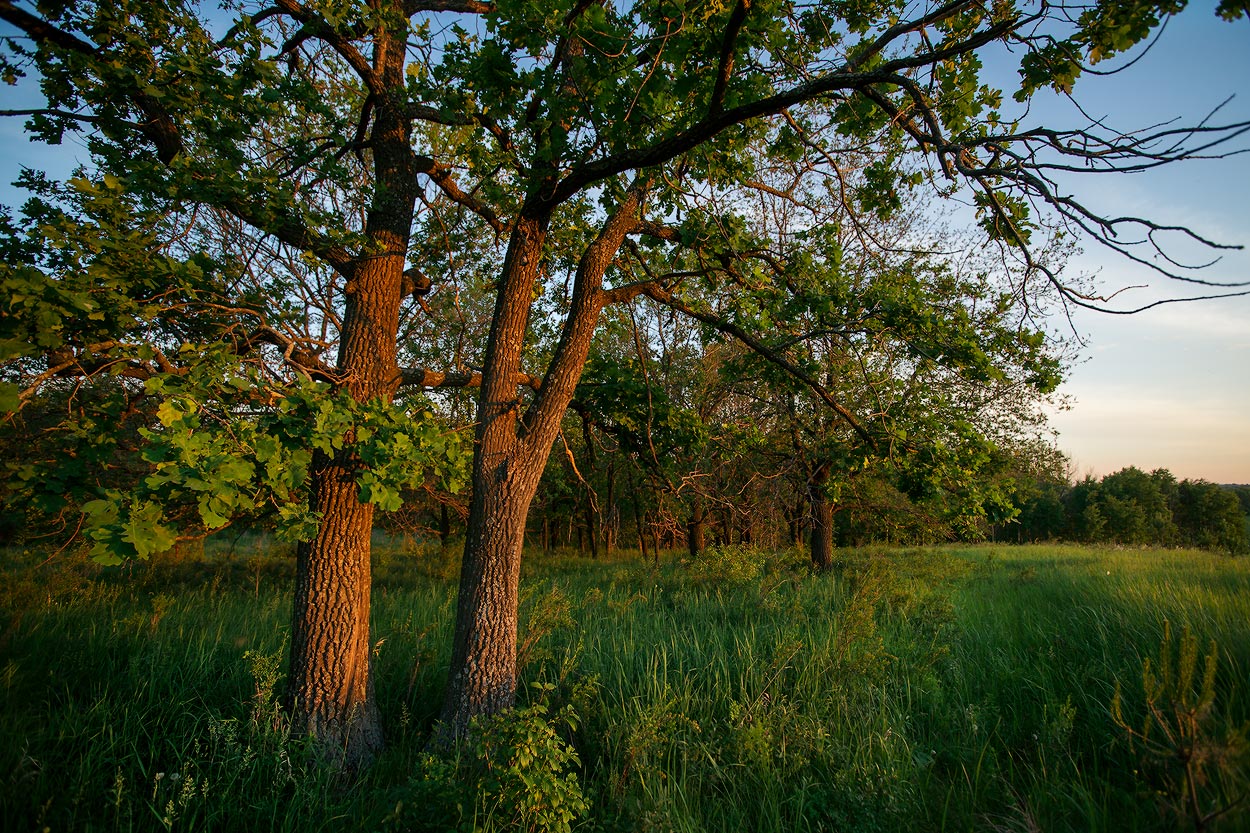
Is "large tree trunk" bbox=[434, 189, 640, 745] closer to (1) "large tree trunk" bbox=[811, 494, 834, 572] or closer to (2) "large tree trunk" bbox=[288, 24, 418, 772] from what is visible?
(2) "large tree trunk" bbox=[288, 24, 418, 772]

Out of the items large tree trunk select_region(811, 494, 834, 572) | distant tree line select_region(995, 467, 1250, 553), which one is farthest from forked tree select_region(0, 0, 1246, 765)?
distant tree line select_region(995, 467, 1250, 553)

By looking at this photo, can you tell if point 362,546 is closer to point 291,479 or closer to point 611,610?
point 291,479

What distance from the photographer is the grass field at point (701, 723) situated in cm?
278

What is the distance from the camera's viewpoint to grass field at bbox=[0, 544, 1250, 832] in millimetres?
2775

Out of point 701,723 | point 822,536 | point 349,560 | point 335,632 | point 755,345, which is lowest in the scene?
point 701,723

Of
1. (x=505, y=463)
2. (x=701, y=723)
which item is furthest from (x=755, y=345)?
(x=701, y=723)

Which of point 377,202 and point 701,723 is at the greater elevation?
point 377,202

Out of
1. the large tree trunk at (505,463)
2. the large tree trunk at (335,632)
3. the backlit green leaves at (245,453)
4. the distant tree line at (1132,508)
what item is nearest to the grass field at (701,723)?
the large tree trunk at (335,632)

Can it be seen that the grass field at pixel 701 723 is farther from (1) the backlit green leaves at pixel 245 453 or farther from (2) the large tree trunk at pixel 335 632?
(1) the backlit green leaves at pixel 245 453

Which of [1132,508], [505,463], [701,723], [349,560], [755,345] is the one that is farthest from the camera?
[1132,508]

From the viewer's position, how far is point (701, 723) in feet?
12.6

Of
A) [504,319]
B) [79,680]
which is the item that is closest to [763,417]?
[504,319]

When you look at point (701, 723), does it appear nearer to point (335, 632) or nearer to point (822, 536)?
point (335, 632)

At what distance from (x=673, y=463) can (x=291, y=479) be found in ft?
13.9
